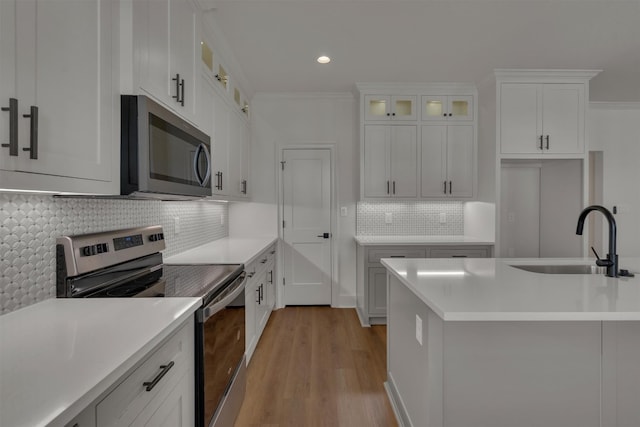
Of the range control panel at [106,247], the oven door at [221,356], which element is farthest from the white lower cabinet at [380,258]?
the range control panel at [106,247]

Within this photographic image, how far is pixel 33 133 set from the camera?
2.80 feet

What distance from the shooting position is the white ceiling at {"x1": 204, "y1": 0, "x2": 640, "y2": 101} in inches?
91.2

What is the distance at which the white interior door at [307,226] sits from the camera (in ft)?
13.8

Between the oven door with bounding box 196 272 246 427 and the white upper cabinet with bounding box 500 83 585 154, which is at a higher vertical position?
the white upper cabinet with bounding box 500 83 585 154

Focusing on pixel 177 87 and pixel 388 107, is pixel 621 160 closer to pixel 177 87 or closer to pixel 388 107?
pixel 388 107

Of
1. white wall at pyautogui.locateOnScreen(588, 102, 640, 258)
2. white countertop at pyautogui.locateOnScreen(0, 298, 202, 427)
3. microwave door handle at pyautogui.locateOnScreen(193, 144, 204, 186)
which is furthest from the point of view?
white wall at pyautogui.locateOnScreen(588, 102, 640, 258)

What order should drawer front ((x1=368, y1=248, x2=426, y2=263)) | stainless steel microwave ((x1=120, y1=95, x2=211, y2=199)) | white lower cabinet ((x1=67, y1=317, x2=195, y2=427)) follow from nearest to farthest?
white lower cabinet ((x1=67, y1=317, x2=195, y2=427)), stainless steel microwave ((x1=120, y1=95, x2=211, y2=199)), drawer front ((x1=368, y1=248, x2=426, y2=263))

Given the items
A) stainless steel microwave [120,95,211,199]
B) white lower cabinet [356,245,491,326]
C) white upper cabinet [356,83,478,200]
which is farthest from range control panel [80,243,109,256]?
white upper cabinet [356,83,478,200]

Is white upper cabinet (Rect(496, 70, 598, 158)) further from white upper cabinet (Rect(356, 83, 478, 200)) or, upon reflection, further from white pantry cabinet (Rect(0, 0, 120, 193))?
white pantry cabinet (Rect(0, 0, 120, 193))

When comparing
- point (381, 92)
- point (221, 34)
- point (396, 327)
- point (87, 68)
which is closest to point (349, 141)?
point (381, 92)

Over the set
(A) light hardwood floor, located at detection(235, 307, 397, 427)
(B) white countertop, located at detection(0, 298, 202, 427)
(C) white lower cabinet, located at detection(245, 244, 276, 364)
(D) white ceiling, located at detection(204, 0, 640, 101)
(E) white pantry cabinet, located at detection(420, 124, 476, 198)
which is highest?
(D) white ceiling, located at detection(204, 0, 640, 101)

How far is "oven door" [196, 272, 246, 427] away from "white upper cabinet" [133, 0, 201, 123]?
981 mm

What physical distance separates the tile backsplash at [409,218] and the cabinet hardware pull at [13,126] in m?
3.55

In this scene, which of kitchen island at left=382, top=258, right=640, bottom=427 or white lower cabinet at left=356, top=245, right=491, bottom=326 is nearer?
kitchen island at left=382, top=258, right=640, bottom=427
